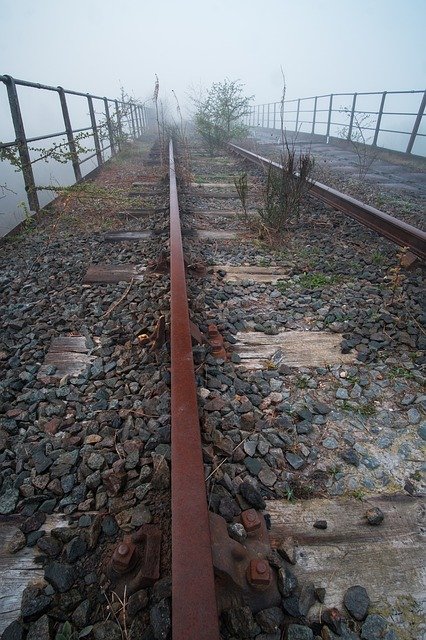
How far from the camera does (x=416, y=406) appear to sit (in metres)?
1.74

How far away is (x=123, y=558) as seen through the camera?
103 centimetres

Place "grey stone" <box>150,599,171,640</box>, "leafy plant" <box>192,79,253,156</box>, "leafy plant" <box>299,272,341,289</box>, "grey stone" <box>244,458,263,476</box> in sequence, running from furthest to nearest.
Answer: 1. "leafy plant" <box>192,79,253,156</box>
2. "leafy plant" <box>299,272,341,289</box>
3. "grey stone" <box>244,458,263,476</box>
4. "grey stone" <box>150,599,171,640</box>

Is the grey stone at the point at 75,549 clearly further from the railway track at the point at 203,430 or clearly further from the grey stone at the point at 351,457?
the grey stone at the point at 351,457

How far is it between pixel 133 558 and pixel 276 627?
427 millimetres

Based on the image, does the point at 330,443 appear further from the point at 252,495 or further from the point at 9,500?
the point at 9,500

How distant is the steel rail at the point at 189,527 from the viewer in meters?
0.71

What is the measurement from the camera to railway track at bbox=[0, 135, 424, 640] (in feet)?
3.20

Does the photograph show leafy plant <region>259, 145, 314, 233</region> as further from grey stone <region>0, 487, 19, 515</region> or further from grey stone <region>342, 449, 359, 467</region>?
grey stone <region>0, 487, 19, 515</region>

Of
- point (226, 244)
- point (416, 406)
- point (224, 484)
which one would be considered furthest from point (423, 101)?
point (224, 484)

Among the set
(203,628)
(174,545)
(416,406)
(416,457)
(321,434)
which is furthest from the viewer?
(416,406)

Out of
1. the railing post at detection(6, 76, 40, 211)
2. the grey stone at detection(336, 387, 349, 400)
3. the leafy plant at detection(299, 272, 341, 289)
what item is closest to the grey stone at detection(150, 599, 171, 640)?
the grey stone at detection(336, 387, 349, 400)

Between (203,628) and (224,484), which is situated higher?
(203,628)

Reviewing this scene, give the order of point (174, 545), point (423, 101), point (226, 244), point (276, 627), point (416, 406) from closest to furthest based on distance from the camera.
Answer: point (174, 545) < point (276, 627) < point (416, 406) < point (226, 244) < point (423, 101)

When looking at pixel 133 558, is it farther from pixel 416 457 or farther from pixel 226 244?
pixel 226 244
